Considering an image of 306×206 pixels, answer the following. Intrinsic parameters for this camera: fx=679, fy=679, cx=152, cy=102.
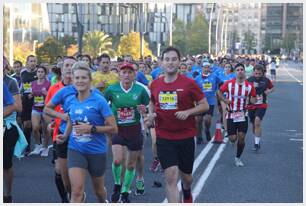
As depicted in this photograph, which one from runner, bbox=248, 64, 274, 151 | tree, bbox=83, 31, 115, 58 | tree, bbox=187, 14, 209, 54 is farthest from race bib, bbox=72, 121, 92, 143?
tree, bbox=187, 14, 209, 54

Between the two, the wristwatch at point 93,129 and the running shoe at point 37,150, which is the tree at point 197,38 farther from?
the wristwatch at point 93,129

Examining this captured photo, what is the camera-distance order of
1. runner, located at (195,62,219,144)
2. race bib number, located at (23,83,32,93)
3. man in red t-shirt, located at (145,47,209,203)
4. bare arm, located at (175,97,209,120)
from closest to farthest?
1. bare arm, located at (175,97,209,120)
2. man in red t-shirt, located at (145,47,209,203)
3. race bib number, located at (23,83,32,93)
4. runner, located at (195,62,219,144)

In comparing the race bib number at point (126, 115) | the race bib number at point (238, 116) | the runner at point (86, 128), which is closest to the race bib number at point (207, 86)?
the race bib number at point (238, 116)

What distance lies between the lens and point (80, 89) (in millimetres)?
6605

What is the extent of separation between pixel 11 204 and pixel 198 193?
234 centimetres

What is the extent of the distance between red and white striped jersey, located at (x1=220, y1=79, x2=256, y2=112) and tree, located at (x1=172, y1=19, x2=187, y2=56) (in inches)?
2737

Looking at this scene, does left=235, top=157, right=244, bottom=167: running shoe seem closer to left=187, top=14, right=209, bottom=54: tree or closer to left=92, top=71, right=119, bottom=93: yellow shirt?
left=92, top=71, right=119, bottom=93: yellow shirt

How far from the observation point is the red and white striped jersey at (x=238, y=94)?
11.4 meters

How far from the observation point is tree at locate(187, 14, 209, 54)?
3191 inches

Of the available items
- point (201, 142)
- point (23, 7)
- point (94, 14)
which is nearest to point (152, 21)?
point (94, 14)

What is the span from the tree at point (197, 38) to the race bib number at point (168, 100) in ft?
239

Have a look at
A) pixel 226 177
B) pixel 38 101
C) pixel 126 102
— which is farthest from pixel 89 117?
pixel 38 101

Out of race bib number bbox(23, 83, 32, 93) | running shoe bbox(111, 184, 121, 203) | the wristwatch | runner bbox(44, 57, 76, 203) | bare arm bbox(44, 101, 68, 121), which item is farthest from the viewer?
race bib number bbox(23, 83, 32, 93)

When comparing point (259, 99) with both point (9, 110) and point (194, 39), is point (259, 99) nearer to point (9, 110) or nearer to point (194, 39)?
point (9, 110)
